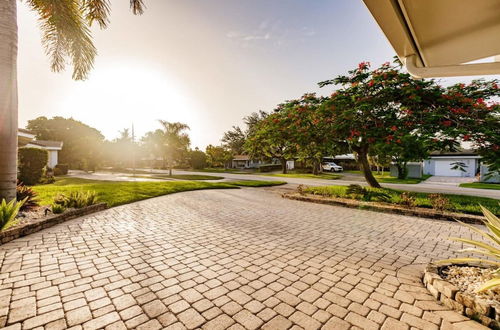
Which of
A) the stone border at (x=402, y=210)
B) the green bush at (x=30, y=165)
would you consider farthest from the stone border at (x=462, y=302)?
the green bush at (x=30, y=165)

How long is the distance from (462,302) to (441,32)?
3223 mm

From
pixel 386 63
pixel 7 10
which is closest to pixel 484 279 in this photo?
pixel 386 63

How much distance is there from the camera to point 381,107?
32.5ft

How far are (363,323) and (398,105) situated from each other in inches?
400

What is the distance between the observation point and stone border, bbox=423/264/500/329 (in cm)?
231

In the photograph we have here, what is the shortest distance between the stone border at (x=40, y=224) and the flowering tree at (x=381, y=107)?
1048 cm

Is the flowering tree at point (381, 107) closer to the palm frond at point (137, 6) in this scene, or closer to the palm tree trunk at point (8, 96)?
the palm frond at point (137, 6)

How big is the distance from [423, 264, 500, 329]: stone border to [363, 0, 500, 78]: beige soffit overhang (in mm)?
2796

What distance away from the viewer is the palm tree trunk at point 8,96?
5.65m

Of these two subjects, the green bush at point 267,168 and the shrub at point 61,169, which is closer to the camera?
the shrub at point 61,169

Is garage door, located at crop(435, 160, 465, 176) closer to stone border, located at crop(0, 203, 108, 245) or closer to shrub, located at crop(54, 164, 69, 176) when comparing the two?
stone border, located at crop(0, 203, 108, 245)

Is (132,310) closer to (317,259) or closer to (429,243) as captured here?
(317,259)

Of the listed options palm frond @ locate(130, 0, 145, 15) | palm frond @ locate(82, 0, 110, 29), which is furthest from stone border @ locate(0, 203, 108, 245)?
palm frond @ locate(130, 0, 145, 15)

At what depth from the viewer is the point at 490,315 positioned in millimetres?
2316
